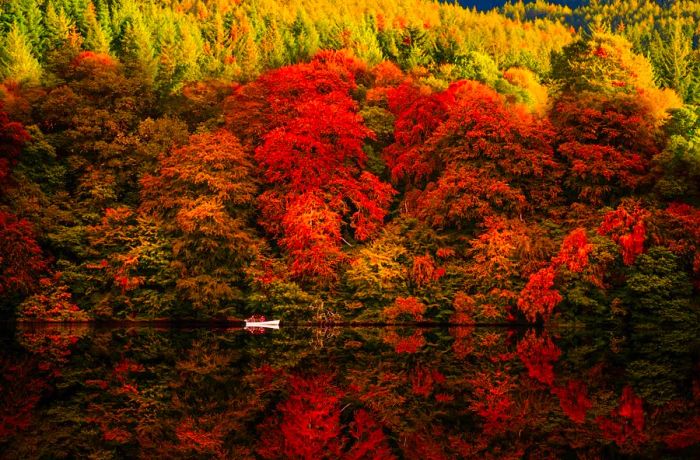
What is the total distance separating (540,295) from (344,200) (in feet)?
35.1

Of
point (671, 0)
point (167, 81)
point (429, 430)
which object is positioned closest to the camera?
point (429, 430)

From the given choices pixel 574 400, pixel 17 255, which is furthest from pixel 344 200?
pixel 574 400

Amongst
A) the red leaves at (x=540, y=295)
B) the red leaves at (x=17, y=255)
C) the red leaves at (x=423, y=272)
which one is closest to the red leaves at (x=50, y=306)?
the red leaves at (x=17, y=255)

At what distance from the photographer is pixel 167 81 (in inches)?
1941

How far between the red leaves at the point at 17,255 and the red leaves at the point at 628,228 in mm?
24192

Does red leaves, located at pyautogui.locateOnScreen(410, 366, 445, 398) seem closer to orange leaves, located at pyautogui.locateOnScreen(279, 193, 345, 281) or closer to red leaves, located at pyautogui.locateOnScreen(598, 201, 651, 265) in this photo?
orange leaves, located at pyautogui.locateOnScreen(279, 193, 345, 281)

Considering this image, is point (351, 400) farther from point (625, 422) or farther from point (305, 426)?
point (625, 422)

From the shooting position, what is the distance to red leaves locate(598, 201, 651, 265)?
33.1m

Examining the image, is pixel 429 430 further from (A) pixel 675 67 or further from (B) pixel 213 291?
(A) pixel 675 67

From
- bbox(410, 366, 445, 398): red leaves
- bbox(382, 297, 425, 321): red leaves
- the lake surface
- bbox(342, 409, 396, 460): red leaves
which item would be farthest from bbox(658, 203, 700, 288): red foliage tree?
bbox(342, 409, 396, 460): red leaves

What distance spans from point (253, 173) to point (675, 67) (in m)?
36.0

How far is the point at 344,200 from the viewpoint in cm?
3925

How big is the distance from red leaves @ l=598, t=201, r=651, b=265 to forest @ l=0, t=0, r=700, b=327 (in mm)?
89

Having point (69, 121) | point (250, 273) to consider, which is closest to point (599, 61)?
point (250, 273)
